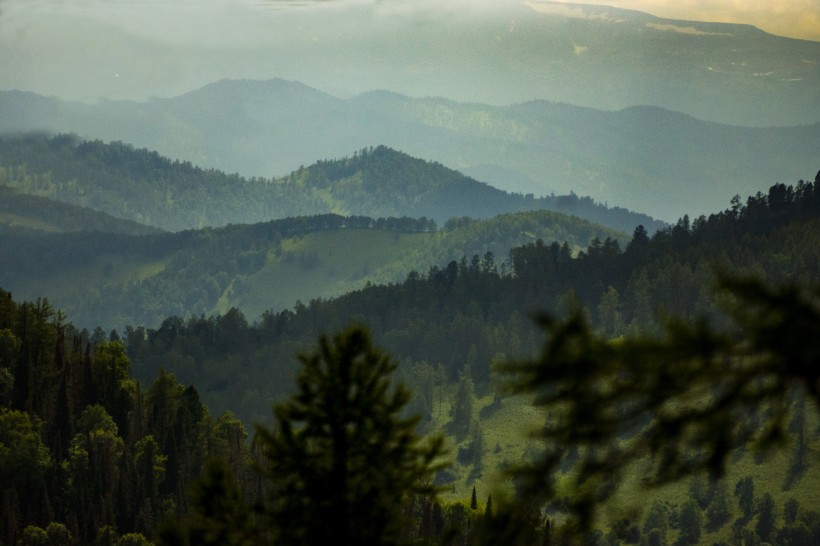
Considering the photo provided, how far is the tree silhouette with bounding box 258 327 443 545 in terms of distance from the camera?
918 inches

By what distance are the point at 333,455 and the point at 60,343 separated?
156 meters

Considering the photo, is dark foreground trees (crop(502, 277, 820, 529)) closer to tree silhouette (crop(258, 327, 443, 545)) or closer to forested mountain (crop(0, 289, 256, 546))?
tree silhouette (crop(258, 327, 443, 545))

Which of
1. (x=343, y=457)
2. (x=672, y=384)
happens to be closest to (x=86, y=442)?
(x=343, y=457)

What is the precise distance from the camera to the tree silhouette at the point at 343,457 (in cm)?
2331

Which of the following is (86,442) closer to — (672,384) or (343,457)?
(343,457)

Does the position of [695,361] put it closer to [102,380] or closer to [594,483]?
[594,483]

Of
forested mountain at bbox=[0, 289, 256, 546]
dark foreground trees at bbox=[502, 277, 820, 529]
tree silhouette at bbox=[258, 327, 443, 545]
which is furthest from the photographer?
forested mountain at bbox=[0, 289, 256, 546]

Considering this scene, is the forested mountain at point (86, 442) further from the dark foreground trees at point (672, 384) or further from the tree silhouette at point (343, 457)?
the dark foreground trees at point (672, 384)

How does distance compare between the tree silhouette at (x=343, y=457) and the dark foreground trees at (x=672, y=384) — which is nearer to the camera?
the dark foreground trees at (x=672, y=384)

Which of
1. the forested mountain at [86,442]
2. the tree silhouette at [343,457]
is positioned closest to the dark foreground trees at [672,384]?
the tree silhouette at [343,457]

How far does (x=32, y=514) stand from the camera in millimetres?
138125

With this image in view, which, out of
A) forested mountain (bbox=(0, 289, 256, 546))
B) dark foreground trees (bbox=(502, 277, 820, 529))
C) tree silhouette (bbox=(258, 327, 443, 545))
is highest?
dark foreground trees (bbox=(502, 277, 820, 529))

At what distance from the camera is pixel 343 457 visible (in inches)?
928

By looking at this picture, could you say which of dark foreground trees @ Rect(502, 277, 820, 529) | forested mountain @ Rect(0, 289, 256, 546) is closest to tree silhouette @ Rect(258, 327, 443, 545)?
dark foreground trees @ Rect(502, 277, 820, 529)
